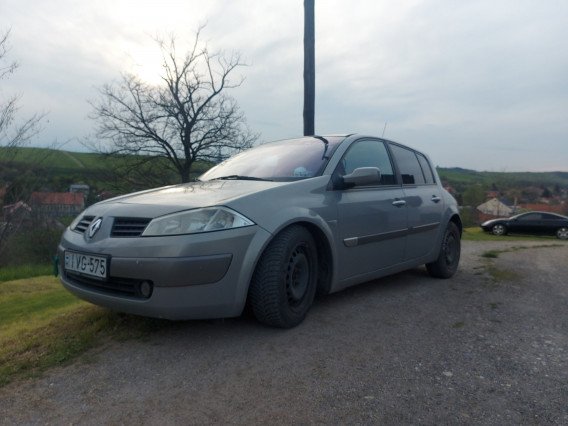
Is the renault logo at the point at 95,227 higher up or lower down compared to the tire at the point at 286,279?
higher up

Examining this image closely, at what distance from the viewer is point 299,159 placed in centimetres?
398

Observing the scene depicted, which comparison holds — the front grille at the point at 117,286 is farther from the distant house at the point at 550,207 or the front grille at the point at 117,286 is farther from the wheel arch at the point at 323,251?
the distant house at the point at 550,207

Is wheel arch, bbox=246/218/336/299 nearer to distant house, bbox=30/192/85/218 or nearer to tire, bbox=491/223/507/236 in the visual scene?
distant house, bbox=30/192/85/218

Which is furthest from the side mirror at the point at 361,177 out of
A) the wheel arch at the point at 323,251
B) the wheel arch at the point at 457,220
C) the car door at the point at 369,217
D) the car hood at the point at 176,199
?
the wheel arch at the point at 457,220

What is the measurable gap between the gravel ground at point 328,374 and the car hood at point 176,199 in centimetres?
89

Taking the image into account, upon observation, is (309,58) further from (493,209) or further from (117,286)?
(493,209)

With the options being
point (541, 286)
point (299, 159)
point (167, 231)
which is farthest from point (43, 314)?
point (541, 286)

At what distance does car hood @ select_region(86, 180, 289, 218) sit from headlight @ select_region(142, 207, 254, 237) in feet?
0.18

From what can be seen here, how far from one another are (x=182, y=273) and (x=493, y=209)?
40.2 meters

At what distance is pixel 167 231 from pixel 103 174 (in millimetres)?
19163

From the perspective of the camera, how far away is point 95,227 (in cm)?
306

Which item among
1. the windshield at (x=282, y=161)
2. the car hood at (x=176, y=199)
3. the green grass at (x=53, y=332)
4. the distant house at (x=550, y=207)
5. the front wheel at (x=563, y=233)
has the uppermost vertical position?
the windshield at (x=282, y=161)

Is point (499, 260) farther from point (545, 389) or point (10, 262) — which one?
point (10, 262)

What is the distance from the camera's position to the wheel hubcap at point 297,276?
322cm
